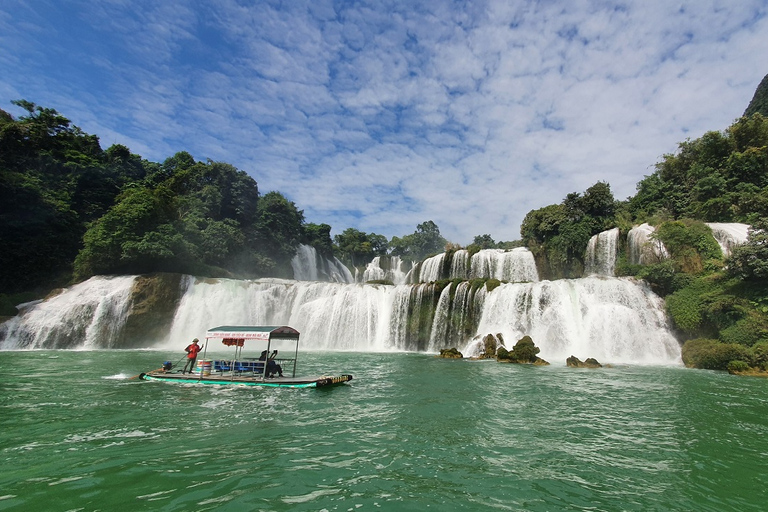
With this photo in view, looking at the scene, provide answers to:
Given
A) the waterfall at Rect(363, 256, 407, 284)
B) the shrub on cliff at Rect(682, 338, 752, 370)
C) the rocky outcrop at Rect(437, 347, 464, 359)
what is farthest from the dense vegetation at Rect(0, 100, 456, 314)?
the shrub on cliff at Rect(682, 338, 752, 370)

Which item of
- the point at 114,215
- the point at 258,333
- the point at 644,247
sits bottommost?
the point at 258,333

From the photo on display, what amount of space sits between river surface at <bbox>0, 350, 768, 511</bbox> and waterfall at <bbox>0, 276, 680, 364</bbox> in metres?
8.41

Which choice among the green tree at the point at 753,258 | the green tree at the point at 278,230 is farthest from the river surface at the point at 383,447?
the green tree at the point at 278,230

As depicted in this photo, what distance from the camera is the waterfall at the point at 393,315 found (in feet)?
68.7

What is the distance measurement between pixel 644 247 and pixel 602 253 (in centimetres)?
437

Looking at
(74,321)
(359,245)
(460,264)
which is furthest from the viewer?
(359,245)

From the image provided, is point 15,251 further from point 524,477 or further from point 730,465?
point 730,465

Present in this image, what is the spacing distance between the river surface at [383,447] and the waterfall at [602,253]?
17.2 m

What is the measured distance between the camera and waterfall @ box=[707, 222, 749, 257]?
74.3 ft

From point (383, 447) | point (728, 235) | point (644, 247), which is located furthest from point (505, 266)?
point (383, 447)

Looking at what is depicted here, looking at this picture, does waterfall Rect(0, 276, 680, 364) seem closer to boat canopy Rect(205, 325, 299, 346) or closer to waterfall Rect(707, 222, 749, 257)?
waterfall Rect(707, 222, 749, 257)

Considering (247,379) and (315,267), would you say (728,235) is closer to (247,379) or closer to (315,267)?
(247,379)

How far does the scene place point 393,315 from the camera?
91.7 feet

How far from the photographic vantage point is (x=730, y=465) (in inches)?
239
